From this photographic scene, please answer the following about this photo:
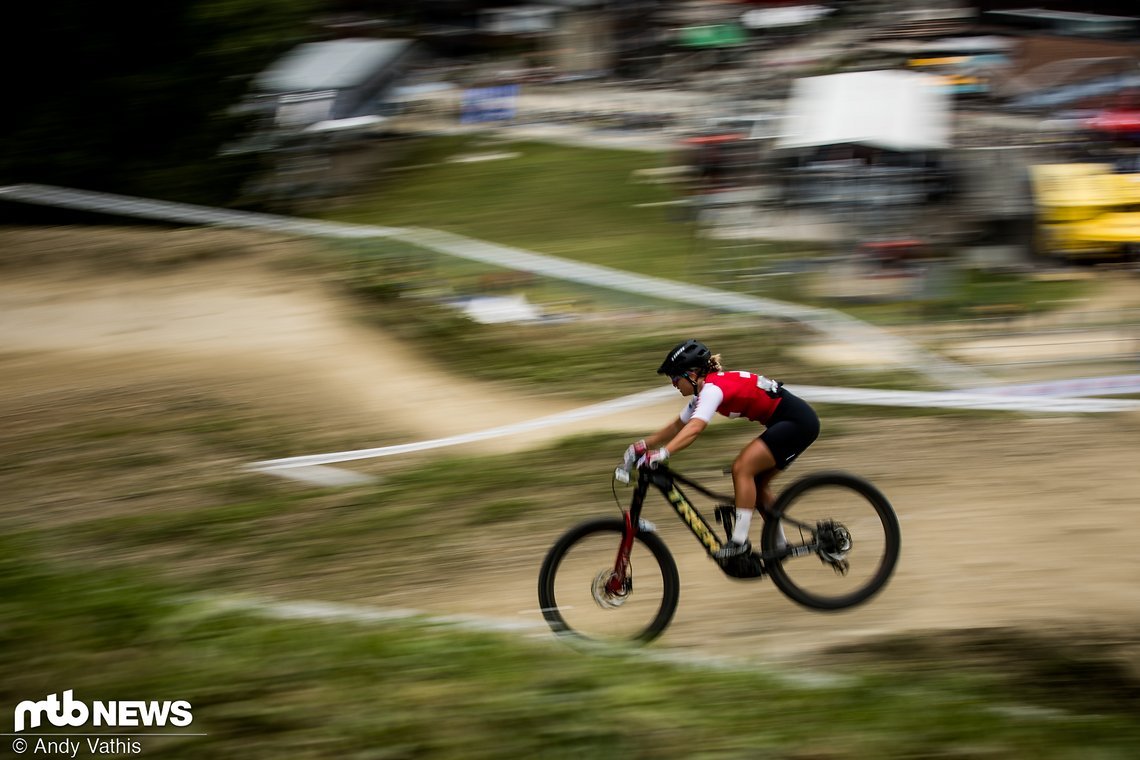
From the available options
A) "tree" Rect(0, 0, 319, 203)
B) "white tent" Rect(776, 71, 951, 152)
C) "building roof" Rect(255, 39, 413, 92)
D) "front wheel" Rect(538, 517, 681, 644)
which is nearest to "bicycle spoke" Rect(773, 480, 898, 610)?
"front wheel" Rect(538, 517, 681, 644)

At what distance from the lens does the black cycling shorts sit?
6992mm

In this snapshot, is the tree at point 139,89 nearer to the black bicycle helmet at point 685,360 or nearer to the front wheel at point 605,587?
the black bicycle helmet at point 685,360

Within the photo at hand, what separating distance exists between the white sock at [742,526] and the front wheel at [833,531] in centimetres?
19

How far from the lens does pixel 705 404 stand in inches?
262

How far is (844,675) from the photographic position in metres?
6.07

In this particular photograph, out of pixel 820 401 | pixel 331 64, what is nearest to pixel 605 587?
pixel 820 401

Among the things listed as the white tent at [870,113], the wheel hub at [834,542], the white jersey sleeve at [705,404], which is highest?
the white tent at [870,113]

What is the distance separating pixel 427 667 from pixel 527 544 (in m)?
3.40

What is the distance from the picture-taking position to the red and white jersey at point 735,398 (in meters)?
6.69

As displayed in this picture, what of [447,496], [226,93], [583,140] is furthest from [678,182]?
[447,496]

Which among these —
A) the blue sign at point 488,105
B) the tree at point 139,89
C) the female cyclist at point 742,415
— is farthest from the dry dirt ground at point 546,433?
the blue sign at point 488,105

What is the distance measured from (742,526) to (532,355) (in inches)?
248

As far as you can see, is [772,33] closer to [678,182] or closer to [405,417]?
[678,182]

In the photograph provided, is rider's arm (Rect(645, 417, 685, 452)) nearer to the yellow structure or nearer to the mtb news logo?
the mtb news logo
